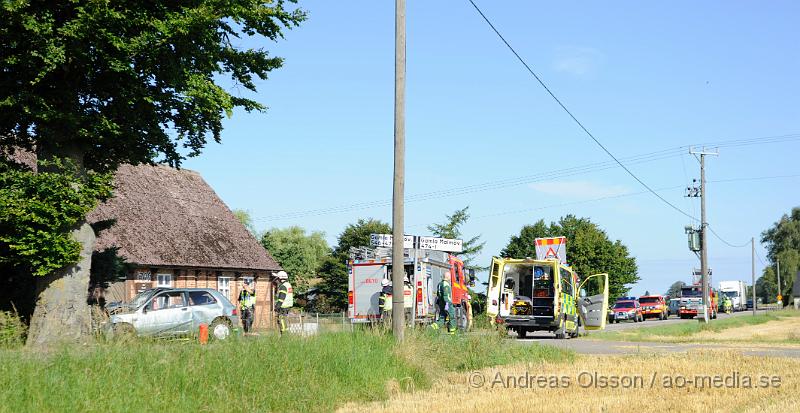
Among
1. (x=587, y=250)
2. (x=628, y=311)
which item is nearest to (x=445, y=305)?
(x=628, y=311)

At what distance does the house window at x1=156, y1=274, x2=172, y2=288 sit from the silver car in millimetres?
12576

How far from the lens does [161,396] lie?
944cm

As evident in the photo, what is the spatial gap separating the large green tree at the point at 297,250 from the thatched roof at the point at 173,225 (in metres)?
21.4

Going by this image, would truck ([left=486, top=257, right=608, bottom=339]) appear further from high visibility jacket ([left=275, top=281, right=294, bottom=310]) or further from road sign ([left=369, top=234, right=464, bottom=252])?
high visibility jacket ([left=275, top=281, right=294, bottom=310])

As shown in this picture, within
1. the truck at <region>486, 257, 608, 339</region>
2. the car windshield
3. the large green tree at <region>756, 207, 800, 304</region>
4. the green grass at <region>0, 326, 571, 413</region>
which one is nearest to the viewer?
the green grass at <region>0, 326, 571, 413</region>

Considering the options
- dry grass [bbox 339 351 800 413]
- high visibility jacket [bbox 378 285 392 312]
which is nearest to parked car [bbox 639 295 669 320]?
high visibility jacket [bbox 378 285 392 312]

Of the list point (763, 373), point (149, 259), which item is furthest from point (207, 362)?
point (149, 259)

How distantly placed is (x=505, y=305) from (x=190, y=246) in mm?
16638

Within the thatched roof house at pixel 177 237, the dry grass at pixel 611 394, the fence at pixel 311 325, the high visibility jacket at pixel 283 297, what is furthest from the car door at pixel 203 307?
the dry grass at pixel 611 394

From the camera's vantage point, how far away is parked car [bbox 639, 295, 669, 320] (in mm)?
57969

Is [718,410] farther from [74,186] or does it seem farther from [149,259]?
[149,259]

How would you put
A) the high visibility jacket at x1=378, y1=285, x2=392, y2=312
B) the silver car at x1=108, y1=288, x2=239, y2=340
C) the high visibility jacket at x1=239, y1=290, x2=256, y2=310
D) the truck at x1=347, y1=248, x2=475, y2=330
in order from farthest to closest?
the truck at x1=347, y1=248, x2=475, y2=330, the high visibility jacket at x1=239, y1=290, x2=256, y2=310, the high visibility jacket at x1=378, y1=285, x2=392, y2=312, the silver car at x1=108, y1=288, x2=239, y2=340

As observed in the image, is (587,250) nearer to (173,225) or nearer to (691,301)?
(691,301)

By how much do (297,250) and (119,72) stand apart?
52.4 m
